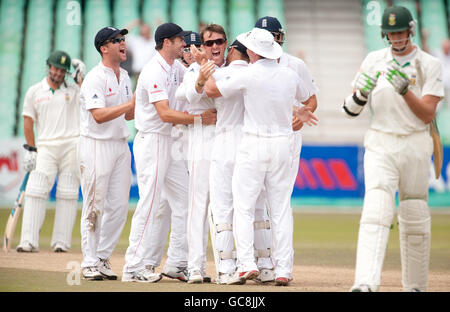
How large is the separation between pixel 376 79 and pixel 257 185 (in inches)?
64.9

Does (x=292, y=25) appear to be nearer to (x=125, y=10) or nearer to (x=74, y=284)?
(x=125, y=10)

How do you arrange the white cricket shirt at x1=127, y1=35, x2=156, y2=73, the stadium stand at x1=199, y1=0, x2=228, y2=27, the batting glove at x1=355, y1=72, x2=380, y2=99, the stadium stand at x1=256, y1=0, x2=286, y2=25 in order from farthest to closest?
the stadium stand at x1=256, y1=0, x2=286, y2=25 < the stadium stand at x1=199, y1=0, x2=228, y2=27 < the white cricket shirt at x1=127, y1=35, x2=156, y2=73 < the batting glove at x1=355, y1=72, x2=380, y2=99

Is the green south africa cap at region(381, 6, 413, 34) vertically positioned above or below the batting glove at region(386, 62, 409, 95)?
above

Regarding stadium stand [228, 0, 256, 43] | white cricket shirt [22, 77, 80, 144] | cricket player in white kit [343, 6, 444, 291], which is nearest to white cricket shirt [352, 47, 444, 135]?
cricket player in white kit [343, 6, 444, 291]

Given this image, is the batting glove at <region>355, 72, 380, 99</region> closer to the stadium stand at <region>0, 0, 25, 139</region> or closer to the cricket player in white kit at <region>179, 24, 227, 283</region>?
the cricket player in white kit at <region>179, 24, 227, 283</region>

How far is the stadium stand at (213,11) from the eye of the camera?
25.4 meters

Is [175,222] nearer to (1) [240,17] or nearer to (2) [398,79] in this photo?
(2) [398,79]

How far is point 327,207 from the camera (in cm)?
1866

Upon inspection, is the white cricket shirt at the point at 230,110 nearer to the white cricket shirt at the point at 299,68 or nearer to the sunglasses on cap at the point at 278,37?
the sunglasses on cap at the point at 278,37

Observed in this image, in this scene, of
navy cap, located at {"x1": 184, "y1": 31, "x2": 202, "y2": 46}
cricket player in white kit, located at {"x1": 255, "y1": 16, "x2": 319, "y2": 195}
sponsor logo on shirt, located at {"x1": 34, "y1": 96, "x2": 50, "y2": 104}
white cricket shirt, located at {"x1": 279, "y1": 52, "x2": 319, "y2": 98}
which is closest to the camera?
cricket player in white kit, located at {"x1": 255, "y1": 16, "x2": 319, "y2": 195}

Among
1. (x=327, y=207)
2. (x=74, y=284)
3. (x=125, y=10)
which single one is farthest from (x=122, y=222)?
(x=125, y=10)

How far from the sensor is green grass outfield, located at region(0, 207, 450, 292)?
7.07 metres

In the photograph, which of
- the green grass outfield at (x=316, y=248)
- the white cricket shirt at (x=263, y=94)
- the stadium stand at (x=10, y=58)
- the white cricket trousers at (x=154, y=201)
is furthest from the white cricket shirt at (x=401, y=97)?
the stadium stand at (x=10, y=58)

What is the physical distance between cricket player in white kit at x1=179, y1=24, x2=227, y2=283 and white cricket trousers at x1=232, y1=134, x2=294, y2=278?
42 centimetres
